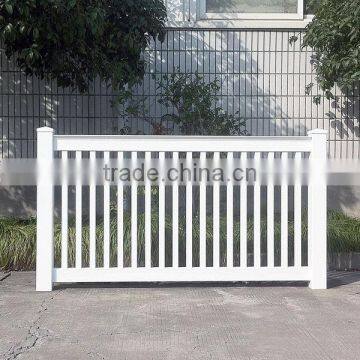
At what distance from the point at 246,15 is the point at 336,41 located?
165cm

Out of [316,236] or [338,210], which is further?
[338,210]

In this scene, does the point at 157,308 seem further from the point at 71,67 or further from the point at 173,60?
the point at 173,60

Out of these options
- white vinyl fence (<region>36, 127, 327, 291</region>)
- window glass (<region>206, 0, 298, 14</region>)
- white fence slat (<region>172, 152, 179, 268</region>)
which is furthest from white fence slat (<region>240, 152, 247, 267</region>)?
window glass (<region>206, 0, 298, 14</region>)

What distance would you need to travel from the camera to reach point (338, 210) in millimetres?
10477

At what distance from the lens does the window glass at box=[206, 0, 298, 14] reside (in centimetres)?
1048

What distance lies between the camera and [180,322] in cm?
596

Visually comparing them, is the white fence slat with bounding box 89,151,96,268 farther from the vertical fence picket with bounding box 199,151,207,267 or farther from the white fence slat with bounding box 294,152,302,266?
the white fence slat with bounding box 294,152,302,266

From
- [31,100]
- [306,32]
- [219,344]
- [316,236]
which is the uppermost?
[306,32]

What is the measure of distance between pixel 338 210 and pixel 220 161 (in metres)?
3.78

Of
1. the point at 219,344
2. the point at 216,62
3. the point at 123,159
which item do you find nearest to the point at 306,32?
the point at 216,62

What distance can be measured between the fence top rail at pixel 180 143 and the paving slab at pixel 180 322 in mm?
1467

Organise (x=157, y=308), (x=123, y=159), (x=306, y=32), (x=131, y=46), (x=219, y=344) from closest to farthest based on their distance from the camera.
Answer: (x=219, y=344), (x=157, y=308), (x=123, y=159), (x=131, y=46), (x=306, y=32)

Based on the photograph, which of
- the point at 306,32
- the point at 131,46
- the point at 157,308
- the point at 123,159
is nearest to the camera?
the point at 157,308

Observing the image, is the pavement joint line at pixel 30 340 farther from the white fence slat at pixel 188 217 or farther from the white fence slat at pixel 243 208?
the white fence slat at pixel 243 208
